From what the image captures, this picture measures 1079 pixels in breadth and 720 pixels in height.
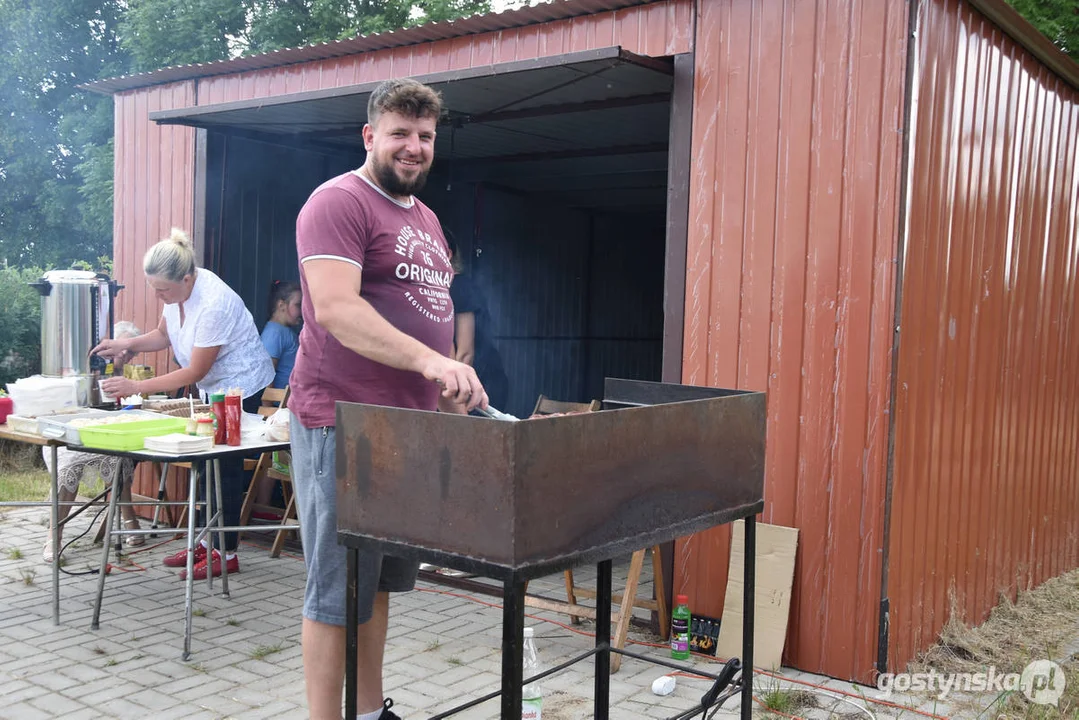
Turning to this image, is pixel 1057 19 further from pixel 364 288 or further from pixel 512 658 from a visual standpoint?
pixel 512 658

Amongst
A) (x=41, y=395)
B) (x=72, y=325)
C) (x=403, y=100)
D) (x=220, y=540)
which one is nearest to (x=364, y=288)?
(x=403, y=100)

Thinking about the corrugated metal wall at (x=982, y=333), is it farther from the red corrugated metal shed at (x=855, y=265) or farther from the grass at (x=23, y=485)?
the grass at (x=23, y=485)

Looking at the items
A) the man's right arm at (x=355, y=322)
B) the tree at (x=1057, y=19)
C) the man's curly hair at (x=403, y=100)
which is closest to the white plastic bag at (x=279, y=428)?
the man's right arm at (x=355, y=322)

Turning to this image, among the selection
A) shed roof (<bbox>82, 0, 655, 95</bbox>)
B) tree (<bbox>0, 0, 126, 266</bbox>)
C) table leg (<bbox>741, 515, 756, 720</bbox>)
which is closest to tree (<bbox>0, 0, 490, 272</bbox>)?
tree (<bbox>0, 0, 126, 266</bbox>)

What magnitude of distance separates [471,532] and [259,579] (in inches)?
150

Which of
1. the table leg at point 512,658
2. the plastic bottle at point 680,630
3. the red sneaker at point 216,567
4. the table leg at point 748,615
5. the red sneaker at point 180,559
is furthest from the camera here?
the red sneaker at point 180,559

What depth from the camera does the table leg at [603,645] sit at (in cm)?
320

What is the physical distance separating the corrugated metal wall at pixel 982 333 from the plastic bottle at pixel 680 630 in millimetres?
944

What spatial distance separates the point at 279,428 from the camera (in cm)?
458

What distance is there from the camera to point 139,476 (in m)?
7.12

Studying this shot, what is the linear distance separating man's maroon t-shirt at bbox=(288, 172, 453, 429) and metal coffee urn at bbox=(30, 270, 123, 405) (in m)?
2.99

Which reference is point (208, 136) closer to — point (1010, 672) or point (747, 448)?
point (747, 448)
